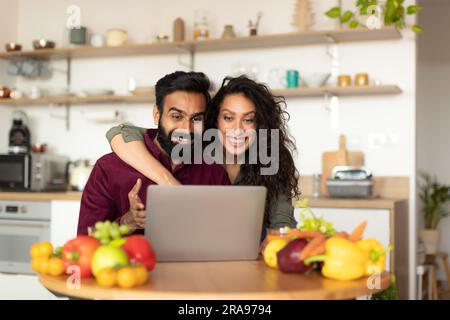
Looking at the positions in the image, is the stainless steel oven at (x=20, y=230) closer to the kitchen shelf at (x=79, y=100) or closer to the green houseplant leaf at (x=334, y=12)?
the kitchen shelf at (x=79, y=100)

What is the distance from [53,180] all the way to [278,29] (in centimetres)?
189

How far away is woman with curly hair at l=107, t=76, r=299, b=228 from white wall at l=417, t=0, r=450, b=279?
4.10 metres

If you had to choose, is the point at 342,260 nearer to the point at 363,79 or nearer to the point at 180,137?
the point at 180,137

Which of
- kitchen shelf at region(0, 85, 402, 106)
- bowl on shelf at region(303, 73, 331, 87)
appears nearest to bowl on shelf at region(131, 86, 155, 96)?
kitchen shelf at region(0, 85, 402, 106)

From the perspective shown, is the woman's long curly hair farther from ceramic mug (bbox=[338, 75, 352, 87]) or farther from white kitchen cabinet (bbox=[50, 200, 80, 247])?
white kitchen cabinet (bbox=[50, 200, 80, 247])

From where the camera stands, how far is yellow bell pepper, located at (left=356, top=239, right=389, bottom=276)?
1.47 metres

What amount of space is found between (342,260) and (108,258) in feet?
1.68

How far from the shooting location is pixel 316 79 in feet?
13.3

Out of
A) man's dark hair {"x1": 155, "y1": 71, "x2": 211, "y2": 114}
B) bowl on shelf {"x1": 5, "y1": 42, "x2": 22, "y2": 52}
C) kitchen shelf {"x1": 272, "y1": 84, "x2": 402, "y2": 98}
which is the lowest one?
man's dark hair {"x1": 155, "y1": 71, "x2": 211, "y2": 114}

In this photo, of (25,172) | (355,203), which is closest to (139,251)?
(355,203)

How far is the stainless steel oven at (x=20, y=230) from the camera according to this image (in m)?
4.20

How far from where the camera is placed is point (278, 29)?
435cm
